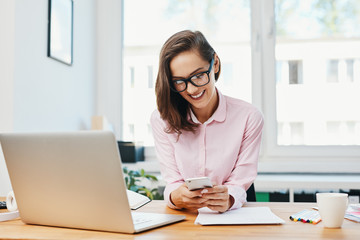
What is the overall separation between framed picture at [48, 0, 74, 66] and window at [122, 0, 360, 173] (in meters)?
0.94

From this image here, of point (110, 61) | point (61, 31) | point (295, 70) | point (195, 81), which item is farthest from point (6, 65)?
point (295, 70)

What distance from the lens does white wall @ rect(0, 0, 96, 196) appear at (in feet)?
6.28

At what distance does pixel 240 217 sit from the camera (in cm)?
117

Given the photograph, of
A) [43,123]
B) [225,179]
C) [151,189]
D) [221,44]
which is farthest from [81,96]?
[225,179]

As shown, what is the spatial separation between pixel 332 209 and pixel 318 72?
1.93m

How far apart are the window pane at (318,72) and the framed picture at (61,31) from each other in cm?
143

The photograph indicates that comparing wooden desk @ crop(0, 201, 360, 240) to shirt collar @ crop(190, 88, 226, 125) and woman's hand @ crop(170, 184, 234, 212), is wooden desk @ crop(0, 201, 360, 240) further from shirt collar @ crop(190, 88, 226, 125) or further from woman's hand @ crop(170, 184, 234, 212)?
shirt collar @ crop(190, 88, 226, 125)

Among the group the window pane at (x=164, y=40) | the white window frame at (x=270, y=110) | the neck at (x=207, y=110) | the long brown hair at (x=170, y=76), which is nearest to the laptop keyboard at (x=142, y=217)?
the long brown hair at (x=170, y=76)

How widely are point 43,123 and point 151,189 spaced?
2.85 feet

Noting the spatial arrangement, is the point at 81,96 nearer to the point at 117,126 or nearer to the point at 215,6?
the point at 117,126

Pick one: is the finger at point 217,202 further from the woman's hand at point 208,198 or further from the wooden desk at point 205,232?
the wooden desk at point 205,232

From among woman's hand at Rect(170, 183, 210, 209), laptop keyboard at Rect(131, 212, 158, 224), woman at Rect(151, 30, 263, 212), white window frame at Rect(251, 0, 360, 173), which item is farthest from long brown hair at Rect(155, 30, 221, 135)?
white window frame at Rect(251, 0, 360, 173)

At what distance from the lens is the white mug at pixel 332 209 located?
40.6 inches

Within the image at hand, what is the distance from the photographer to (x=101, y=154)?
93cm
